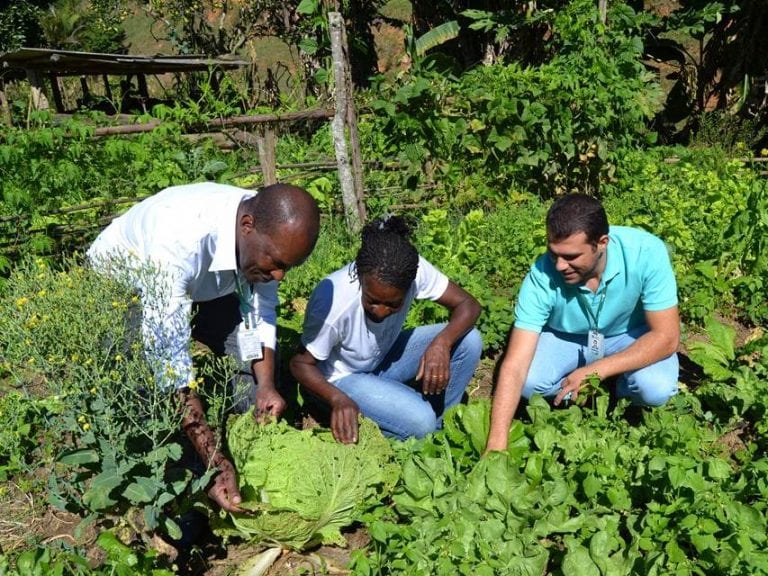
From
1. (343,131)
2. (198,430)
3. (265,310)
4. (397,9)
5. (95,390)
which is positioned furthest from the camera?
(397,9)

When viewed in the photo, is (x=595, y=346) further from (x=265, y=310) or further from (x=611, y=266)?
(x=265, y=310)

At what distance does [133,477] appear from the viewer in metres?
2.38

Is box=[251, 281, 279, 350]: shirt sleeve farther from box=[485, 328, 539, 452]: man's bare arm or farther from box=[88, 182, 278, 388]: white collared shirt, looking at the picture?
box=[485, 328, 539, 452]: man's bare arm

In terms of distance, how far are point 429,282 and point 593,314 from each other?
2.87 ft

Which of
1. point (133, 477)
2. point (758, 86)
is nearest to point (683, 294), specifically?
point (133, 477)

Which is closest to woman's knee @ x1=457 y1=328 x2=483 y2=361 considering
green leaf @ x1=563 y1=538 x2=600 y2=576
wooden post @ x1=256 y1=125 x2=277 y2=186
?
green leaf @ x1=563 y1=538 x2=600 y2=576

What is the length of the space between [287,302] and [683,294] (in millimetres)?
2806

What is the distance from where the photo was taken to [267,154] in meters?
6.16

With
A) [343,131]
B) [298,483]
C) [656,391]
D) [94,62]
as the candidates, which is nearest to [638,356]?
[656,391]

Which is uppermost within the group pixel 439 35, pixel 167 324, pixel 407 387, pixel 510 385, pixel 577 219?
pixel 439 35

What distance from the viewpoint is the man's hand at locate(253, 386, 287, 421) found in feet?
10.5

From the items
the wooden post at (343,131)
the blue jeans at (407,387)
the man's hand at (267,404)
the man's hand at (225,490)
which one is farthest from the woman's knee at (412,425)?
the wooden post at (343,131)

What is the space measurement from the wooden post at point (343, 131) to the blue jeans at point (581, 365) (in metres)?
2.68

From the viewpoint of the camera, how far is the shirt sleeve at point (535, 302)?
3475 millimetres
